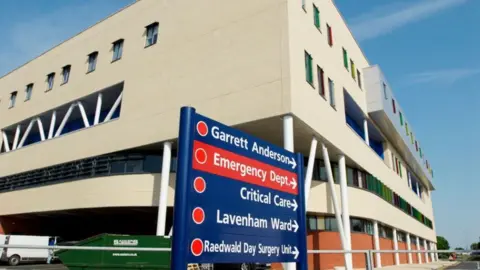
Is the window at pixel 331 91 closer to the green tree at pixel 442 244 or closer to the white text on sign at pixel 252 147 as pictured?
the white text on sign at pixel 252 147

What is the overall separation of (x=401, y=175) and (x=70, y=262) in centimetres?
3590

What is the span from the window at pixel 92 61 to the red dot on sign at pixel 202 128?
2615cm

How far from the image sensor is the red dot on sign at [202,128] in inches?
138

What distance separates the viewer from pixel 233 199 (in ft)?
12.2

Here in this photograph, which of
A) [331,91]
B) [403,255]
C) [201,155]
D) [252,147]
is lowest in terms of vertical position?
[403,255]

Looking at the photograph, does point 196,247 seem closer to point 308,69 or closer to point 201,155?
point 201,155

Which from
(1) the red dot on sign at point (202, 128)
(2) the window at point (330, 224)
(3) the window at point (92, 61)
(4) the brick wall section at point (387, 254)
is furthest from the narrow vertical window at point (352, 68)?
(1) the red dot on sign at point (202, 128)

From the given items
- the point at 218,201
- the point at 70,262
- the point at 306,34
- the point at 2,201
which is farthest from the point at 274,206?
the point at 2,201

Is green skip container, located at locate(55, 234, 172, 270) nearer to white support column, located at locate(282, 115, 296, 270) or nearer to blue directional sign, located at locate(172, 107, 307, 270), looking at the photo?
white support column, located at locate(282, 115, 296, 270)

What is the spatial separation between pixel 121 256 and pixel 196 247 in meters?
13.0

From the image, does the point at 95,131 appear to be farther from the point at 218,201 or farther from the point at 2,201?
the point at 218,201

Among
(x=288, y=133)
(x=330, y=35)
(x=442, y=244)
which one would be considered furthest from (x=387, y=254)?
(x=442, y=244)

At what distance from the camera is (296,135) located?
19.4 metres

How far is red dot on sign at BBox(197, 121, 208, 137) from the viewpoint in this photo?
3498 mm
